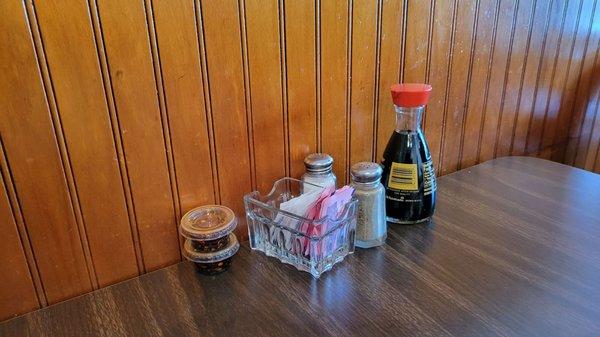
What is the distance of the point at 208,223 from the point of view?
2.42 feet

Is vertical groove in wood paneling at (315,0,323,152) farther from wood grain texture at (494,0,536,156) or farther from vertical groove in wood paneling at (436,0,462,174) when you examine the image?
wood grain texture at (494,0,536,156)

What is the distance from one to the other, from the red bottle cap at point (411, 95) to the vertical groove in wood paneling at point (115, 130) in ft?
1.59

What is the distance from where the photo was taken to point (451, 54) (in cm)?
100

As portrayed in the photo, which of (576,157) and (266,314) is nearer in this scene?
(266,314)

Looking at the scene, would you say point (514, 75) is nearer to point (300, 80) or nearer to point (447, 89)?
point (447, 89)

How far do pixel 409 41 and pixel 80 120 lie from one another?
0.67m

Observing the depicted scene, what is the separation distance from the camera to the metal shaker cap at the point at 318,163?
2.62 feet

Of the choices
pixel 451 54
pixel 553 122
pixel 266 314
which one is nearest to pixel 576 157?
pixel 553 122

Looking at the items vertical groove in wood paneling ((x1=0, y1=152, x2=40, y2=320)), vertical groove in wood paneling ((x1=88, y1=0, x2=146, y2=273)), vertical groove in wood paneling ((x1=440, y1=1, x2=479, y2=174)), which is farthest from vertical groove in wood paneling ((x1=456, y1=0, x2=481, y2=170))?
vertical groove in wood paneling ((x1=0, y1=152, x2=40, y2=320))

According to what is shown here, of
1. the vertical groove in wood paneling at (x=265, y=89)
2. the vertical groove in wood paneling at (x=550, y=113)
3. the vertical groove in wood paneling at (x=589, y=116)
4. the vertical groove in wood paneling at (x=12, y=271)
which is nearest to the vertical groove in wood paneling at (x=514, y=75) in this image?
the vertical groove in wood paneling at (x=550, y=113)

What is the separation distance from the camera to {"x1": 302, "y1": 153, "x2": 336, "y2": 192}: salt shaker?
2.62ft

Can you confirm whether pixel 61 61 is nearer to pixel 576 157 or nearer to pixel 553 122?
pixel 553 122

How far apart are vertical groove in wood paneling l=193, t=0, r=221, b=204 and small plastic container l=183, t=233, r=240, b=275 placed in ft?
0.32

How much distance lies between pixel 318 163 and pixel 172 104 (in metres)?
0.28
